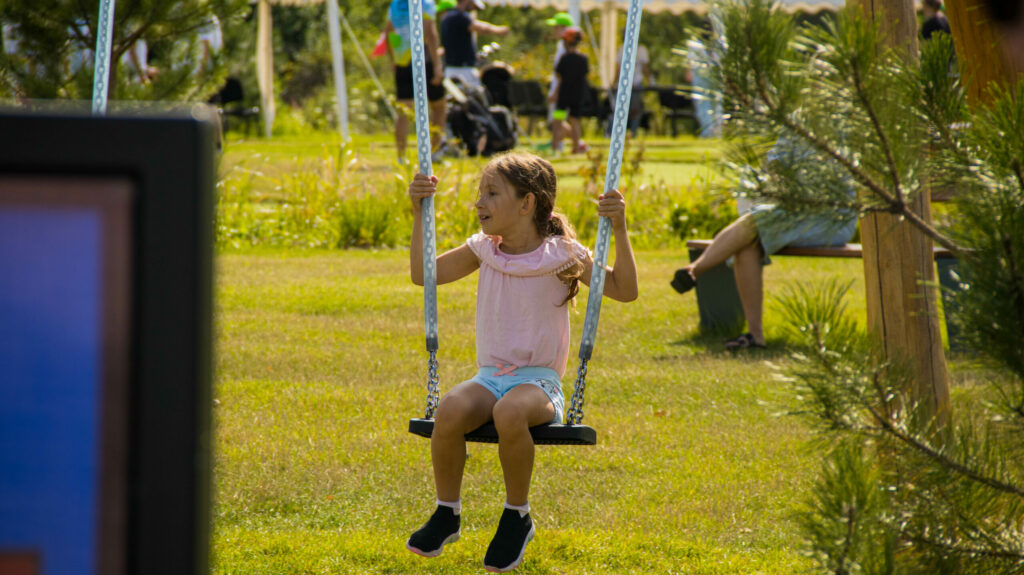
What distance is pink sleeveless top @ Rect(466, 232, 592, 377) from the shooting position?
3.47 m

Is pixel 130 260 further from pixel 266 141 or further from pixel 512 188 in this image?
pixel 266 141

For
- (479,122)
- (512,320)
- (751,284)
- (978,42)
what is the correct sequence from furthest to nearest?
(479,122) < (751,284) < (512,320) < (978,42)

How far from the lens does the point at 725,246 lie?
246 inches

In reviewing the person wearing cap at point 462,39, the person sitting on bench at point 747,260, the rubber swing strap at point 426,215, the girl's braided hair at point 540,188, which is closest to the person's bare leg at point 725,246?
the person sitting on bench at point 747,260

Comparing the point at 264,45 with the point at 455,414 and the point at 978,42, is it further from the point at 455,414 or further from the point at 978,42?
the point at 978,42

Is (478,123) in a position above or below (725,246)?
above

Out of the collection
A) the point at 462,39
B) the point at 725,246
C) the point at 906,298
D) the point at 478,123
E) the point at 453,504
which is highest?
the point at 462,39

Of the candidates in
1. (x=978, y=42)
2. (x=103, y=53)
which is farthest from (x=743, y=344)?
(x=103, y=53)

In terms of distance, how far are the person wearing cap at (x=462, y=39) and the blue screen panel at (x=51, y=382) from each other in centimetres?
1298

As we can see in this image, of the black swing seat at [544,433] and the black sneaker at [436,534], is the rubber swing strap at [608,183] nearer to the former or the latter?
the black swing seat at [544,433]

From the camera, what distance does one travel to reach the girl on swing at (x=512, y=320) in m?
3.13

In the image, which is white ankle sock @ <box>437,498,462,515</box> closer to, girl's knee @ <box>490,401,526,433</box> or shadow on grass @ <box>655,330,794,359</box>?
girl's knee @ <box>490,401,526,433</box>

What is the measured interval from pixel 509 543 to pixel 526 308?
0.77 metres

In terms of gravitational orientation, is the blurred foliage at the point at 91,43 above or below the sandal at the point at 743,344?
above
